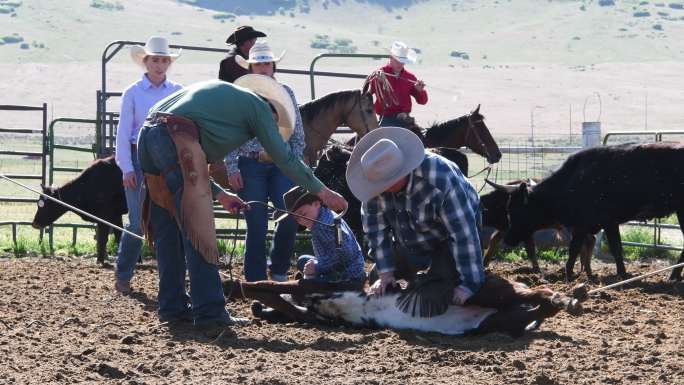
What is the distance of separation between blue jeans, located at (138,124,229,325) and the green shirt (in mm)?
216

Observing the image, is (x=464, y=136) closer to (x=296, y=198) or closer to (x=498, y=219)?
(x=498, y=219)

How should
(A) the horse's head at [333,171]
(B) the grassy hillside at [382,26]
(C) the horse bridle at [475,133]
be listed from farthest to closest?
1. (B) the grassy hillside at [382,26]
2. (C) the horse bridle at [475,133]
3. (A) the horse's head at [333,171]

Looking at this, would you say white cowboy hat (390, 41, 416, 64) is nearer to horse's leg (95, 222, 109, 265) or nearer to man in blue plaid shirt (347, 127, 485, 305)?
horse's leg (95, 222, 109, 265)

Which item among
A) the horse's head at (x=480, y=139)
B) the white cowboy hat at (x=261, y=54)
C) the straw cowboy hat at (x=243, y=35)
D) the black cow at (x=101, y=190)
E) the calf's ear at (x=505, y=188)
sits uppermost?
the straw cowboy hat at (x=243, y=35)

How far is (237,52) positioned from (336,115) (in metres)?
2.28

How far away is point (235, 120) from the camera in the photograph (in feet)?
23.2

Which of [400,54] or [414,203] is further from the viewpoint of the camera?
[400,54]

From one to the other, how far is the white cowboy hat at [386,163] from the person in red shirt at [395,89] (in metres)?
4.93

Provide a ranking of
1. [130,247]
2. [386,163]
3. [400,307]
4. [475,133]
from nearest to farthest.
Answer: [386,163] < [400,307] < [130,247] < [475,133]

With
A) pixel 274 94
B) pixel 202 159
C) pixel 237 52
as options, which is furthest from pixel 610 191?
pixel 202 159

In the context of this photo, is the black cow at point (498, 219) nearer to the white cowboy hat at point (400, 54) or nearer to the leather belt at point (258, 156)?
the white cowboy hat at point (400, 54)

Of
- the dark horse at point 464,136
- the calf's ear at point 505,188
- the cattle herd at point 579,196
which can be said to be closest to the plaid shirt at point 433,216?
the cattle herd at point 579,196

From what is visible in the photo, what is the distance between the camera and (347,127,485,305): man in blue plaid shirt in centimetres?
678

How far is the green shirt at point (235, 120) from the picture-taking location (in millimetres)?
7031
